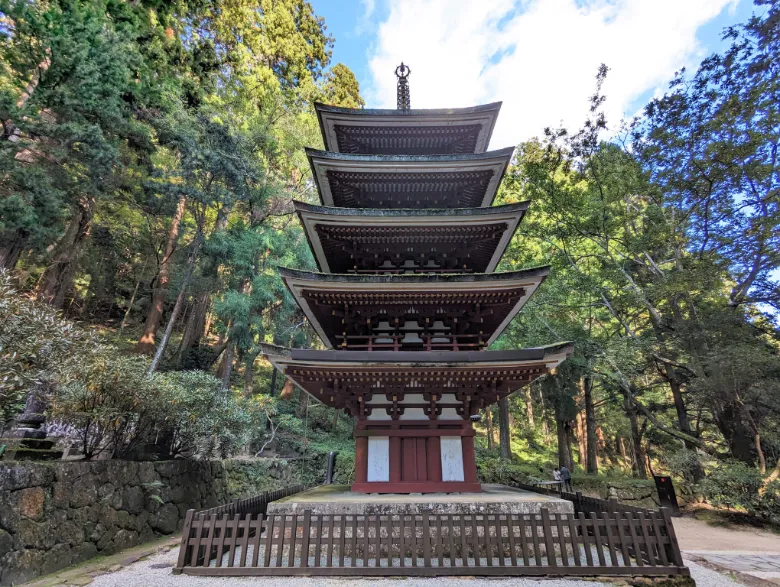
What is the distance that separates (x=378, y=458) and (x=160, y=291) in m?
16.0

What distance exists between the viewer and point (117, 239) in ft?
69.5

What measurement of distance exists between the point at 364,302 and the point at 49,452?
6792mm

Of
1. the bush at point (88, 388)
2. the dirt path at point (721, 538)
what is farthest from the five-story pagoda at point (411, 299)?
the dirt path at point (721, 538)

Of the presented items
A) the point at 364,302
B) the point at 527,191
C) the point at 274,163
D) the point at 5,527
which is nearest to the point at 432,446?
the point at 364,302

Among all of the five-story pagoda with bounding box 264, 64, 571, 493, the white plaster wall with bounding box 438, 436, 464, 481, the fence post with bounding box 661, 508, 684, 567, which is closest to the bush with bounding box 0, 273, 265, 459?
the five-story pagoda with bounding box 264, 64, 571, 493

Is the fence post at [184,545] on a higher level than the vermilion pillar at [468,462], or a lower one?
lower

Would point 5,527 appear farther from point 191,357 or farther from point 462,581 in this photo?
point 191,357

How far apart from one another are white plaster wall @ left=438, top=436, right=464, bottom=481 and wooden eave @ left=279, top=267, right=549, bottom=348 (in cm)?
227

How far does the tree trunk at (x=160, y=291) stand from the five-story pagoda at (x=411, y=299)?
1266 cm

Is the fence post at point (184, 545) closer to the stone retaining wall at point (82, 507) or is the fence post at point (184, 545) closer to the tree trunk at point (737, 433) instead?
the stone retaining wall at point (82, 507)

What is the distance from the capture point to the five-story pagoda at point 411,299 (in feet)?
23.1

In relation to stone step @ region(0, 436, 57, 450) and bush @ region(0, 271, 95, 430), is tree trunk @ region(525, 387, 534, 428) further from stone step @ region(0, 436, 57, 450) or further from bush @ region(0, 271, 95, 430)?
bush @ region(0, 271, 95, 430)

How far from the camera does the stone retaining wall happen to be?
5.12m

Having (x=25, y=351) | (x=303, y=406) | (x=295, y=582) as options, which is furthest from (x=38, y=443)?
(x=303, y=406)
